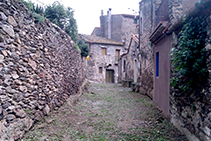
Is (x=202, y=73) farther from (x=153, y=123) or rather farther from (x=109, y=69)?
(x=109, y=69)

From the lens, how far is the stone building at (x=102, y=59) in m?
20.4

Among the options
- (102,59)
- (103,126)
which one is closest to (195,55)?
(103,126)

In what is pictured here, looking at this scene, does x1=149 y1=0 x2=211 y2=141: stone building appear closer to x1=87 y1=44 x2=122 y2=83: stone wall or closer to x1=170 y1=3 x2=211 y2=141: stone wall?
x1=170 y1=3 x2=211 y2=141: stone wall

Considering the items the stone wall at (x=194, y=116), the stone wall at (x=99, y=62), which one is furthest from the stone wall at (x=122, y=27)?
the stone wall at (x=194, y=116)

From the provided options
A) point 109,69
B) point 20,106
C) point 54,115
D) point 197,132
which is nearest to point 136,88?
point 54,115

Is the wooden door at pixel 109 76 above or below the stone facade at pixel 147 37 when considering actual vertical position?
below

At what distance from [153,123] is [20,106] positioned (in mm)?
3247

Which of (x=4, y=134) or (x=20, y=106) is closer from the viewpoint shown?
(x=4, y=134)

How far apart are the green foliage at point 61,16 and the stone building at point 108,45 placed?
11644 millimetres

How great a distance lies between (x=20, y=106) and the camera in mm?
3070

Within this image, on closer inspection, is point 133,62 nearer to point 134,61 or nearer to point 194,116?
point 134,61

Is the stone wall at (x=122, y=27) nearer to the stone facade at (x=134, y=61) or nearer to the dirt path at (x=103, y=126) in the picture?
the stone facade at (x=134, y=61)

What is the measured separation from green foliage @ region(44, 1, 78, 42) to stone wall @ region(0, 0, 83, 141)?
2588mm

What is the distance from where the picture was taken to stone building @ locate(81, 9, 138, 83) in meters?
20.5
